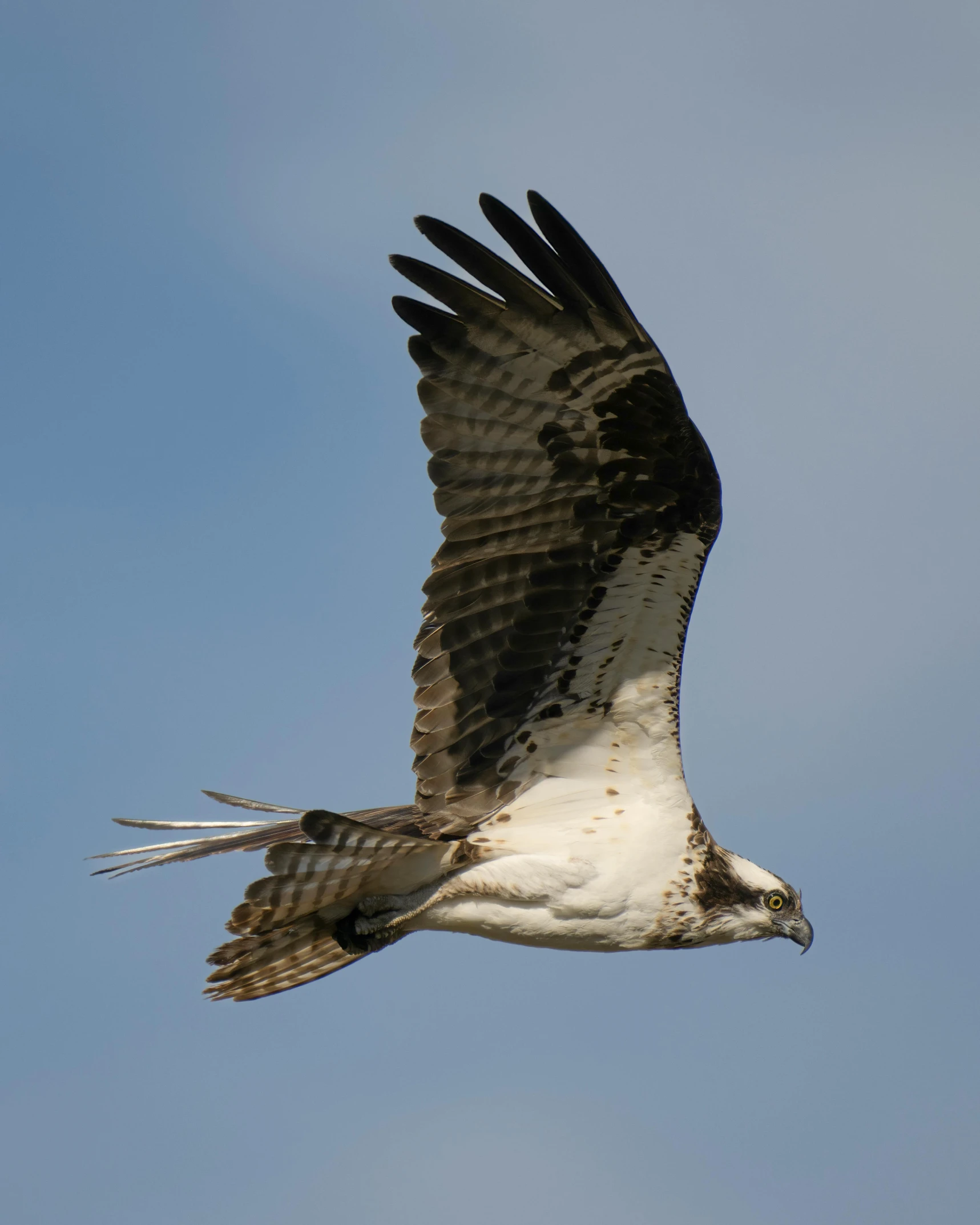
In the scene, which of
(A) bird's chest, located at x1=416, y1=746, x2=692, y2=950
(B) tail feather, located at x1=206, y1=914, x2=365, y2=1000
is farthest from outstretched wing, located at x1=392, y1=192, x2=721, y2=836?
(B) tail feather, located at x1=206, y1=914, x2=365, y2=1000

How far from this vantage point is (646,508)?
7574 millimetres

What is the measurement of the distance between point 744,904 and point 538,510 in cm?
234

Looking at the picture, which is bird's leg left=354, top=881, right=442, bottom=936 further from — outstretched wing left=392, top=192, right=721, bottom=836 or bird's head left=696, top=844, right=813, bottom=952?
bird's head left=696, top=844, right=813, bottom=952

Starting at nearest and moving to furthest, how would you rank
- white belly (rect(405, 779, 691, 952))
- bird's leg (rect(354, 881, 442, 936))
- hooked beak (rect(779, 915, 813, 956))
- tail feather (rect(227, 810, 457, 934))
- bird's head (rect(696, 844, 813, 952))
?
tail feather (rect(227, 810, 457, 934)) < white belly (rect(405, 779, 691, 952)) < bird's leg (rect(354, 881, 442, 936)) < bird's head (rect(696, 844, 813, 952)) < hooked beak (rect(779, 915, 813, 956))

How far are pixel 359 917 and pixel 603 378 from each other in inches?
118

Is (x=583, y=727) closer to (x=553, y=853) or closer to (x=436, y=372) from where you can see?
(x=553, y=853)

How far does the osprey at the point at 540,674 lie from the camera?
23.9ft

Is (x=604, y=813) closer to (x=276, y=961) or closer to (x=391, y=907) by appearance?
(x=391, y=907)

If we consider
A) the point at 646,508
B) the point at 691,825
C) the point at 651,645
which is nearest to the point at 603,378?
the point at 646,508

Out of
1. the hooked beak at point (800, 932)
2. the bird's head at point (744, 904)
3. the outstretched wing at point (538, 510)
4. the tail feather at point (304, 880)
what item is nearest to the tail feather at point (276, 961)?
the tail feather at point (304, 880)

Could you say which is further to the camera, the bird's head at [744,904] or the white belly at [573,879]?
the bird's head at [744,904]

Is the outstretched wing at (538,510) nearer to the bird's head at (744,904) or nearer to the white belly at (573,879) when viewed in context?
the white belly at (573,879)

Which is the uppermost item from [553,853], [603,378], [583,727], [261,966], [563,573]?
[603,378]

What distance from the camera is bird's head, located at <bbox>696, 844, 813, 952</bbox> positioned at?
7.92m
